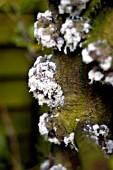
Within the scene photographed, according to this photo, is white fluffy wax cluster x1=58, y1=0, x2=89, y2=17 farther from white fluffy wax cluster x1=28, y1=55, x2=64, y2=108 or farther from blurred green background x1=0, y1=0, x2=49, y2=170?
blurred green background x1=0, y1=0, x2=49, y2=170

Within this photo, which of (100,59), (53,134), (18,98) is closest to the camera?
(100,59)

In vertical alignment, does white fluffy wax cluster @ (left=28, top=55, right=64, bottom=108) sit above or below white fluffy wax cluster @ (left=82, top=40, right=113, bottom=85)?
above

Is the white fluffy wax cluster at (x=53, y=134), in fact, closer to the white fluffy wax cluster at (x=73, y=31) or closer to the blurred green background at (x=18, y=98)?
the white fluffy wax cluster at (x=73, y=31)

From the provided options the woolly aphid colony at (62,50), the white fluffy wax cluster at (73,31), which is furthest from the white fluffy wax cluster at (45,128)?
the white fluffy wax cluster at (73,31)

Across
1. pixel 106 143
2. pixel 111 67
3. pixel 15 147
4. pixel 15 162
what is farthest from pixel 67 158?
pixel 15 147

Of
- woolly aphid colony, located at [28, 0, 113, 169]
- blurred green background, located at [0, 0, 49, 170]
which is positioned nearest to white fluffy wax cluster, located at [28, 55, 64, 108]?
woolly aphid colony, located at [28, 0, 113, 169]

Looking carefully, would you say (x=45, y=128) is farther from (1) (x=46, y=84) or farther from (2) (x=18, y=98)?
(2) (x=18, y=98)

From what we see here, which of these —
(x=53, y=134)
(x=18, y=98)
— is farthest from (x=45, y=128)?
(x=18, y=98)

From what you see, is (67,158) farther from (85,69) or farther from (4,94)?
(4,94)
